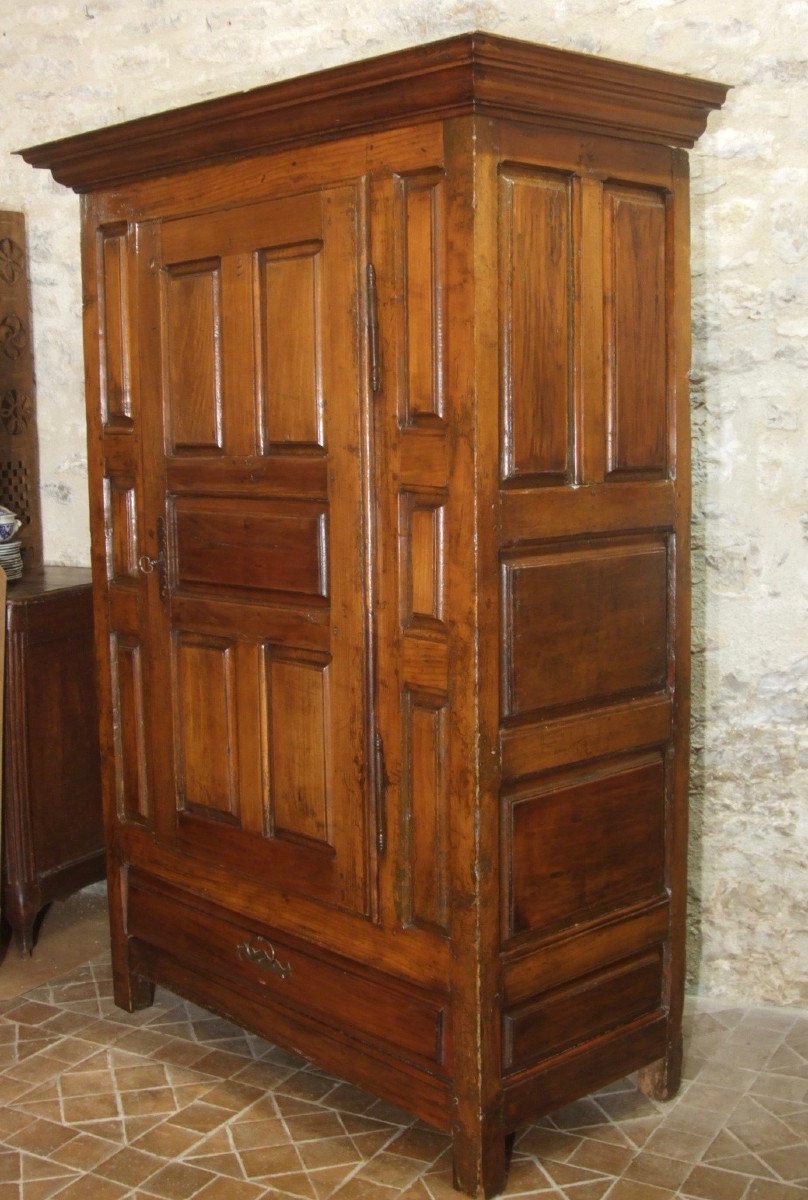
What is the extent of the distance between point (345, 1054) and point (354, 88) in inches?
82.4

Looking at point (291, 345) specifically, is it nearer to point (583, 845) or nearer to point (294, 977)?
point (583, 845)

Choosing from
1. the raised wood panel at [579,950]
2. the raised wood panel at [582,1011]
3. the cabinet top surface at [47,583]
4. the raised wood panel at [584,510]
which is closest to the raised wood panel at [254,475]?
the raised wood panel at [584,510]

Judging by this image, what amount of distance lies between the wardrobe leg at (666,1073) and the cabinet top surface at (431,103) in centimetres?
208

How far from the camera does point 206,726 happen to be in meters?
3.33

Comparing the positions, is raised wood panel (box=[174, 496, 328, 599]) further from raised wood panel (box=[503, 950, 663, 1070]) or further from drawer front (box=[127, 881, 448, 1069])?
raised wood panel (box=[503, 950, 663, 1070])

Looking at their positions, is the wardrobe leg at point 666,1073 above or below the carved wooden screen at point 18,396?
below

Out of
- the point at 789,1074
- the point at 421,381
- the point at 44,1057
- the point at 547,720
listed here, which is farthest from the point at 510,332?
the point at 44,1057

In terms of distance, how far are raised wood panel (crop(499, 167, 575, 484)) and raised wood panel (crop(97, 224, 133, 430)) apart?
3.80ft

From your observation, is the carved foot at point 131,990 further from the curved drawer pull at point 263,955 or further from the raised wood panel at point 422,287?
the raised wood panel at point 422,287

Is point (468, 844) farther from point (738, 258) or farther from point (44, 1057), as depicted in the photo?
point (738, 258)

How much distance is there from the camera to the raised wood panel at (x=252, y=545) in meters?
2.99

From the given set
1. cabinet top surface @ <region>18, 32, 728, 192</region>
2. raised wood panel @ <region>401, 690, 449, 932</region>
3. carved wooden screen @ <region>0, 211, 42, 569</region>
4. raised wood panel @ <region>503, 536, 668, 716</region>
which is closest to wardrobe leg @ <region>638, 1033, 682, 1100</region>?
raised wood panel @ <region>401, 690, 449, 932</region>

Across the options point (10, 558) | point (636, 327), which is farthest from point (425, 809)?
point (10, 558)

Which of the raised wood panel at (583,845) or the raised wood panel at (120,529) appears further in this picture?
the raised wood panel at (120,529)
